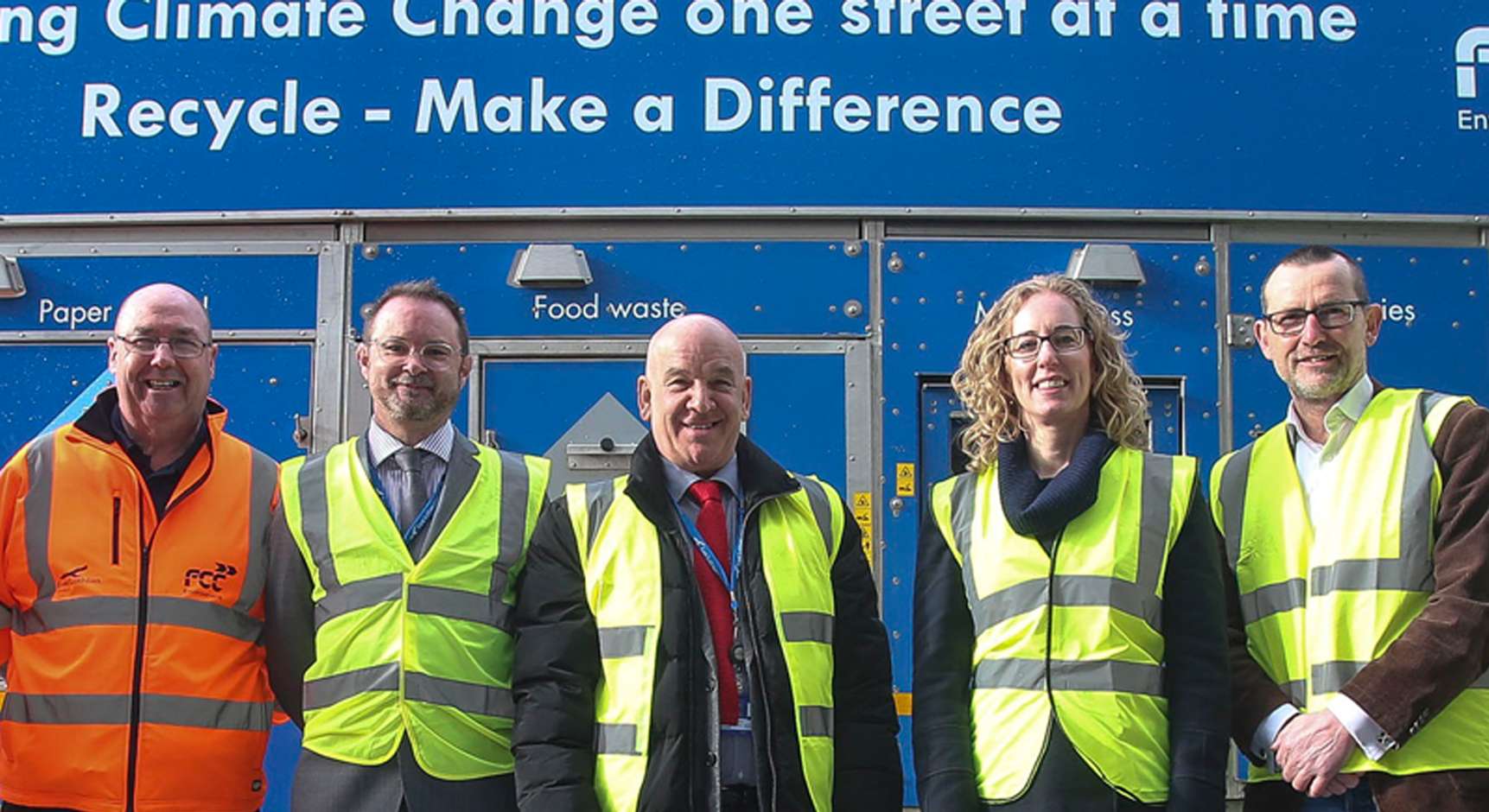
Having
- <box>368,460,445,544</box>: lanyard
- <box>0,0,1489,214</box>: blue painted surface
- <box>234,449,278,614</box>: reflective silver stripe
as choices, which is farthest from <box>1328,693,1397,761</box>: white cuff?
<box>234,449,278,614</box>: reflective silver stripe

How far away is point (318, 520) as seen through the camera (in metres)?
2.75

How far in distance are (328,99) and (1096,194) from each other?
2.52 metres

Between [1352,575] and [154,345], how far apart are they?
2.55 m

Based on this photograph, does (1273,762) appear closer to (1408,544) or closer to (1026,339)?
(1408,544)

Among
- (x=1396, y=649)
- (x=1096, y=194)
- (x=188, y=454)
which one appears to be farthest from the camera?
(x=1096, y=194)

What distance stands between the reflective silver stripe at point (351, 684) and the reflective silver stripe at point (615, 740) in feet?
1.56

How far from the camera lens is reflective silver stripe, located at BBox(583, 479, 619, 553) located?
2531mm

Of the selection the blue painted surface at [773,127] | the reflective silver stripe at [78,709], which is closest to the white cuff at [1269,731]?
the blue painted surface at [773,127]

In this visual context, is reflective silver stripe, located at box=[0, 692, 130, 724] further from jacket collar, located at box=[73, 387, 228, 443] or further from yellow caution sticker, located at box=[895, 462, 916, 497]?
yellow caution sticker, located at box=[895, 462, 916, 497]

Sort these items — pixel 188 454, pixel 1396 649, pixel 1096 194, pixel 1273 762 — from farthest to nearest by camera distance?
pixel 1096 194 → pixel 188 454 → pixel 1273 762 → pixel 1396 649

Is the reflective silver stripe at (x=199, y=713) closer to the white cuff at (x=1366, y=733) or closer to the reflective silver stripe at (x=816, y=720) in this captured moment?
the reflective silver stripe at (x=816, y=720)

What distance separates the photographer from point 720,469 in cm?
264

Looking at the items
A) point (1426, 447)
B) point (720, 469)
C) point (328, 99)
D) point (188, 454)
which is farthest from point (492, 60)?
point (1426, 447)

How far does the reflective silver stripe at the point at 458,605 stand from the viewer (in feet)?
8.65
